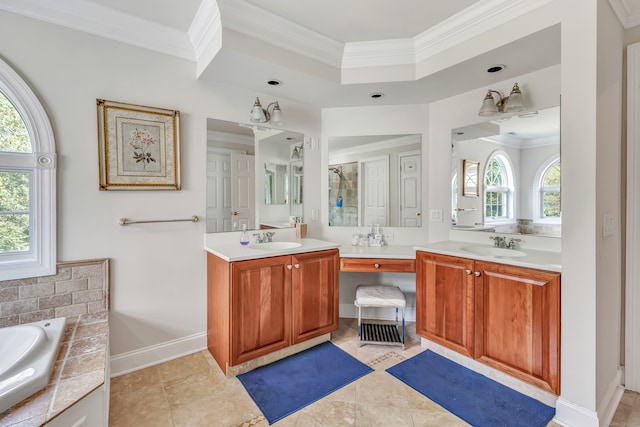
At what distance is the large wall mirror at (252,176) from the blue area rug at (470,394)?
5.51ft

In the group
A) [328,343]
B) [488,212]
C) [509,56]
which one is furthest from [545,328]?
[509,56]

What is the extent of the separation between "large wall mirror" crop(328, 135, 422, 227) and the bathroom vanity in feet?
2.29

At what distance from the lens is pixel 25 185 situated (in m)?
1.83

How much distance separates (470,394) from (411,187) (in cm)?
180

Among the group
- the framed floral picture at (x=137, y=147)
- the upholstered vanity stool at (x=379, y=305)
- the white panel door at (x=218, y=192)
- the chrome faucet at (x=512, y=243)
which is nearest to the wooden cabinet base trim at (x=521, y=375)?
the upholstered vanity stool at (x=379, y=305)

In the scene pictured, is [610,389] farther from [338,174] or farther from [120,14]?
[120,14]

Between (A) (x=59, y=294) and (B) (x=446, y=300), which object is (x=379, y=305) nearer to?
(B) (x=446, y=300)

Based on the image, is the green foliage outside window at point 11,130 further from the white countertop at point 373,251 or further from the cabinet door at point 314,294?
the cabinet door at point 314,294

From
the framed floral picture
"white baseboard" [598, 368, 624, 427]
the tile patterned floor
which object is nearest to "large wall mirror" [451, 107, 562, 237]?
"white baseboard" [598, 368, 624, 427]

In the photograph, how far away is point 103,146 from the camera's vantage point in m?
2.02

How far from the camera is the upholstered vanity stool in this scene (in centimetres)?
249

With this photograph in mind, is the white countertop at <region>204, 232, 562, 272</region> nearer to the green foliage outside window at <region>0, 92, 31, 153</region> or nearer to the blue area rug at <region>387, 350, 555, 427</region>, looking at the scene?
the blue area rug at <region>387, 350, 555, 427</region>

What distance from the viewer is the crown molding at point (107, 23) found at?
1.80 metres

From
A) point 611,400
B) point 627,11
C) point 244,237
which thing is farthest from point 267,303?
point 627,11
